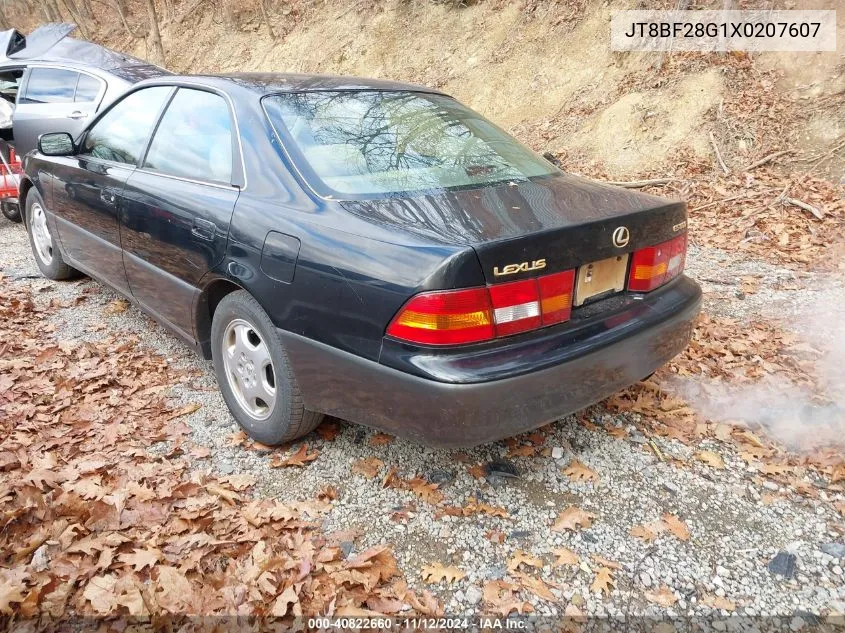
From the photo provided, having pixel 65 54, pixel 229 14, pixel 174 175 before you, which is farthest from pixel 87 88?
pixel 229 14

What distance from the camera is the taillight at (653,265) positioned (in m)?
2.45

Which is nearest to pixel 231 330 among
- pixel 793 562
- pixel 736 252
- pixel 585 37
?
pixel 793 562

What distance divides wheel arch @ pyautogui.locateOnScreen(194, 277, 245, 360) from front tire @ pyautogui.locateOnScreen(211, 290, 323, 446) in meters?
0.08

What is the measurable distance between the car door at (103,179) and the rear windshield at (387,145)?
1153 millimetres

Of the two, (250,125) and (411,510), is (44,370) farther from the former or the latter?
(411,510)

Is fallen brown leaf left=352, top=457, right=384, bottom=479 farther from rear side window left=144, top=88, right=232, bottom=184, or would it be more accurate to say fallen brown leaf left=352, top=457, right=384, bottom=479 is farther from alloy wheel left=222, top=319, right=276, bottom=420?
rear side window left=144, top=88, right=232, bottom=184

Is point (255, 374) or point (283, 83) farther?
point (283, 83)

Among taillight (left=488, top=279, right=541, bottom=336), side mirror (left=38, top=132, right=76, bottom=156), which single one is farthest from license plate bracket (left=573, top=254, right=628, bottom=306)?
side mirror (left=38, top=132, right=76, bottom=156)

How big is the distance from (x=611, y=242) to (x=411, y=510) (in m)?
1.39

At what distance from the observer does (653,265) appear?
2.48 meters

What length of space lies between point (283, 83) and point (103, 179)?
1.43 meters

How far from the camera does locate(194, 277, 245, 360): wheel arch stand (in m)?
2.73

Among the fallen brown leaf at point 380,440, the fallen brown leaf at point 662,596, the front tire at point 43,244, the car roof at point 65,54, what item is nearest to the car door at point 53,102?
the car roof at point 65,54

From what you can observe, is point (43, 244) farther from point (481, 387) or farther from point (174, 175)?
point (481, 387)
